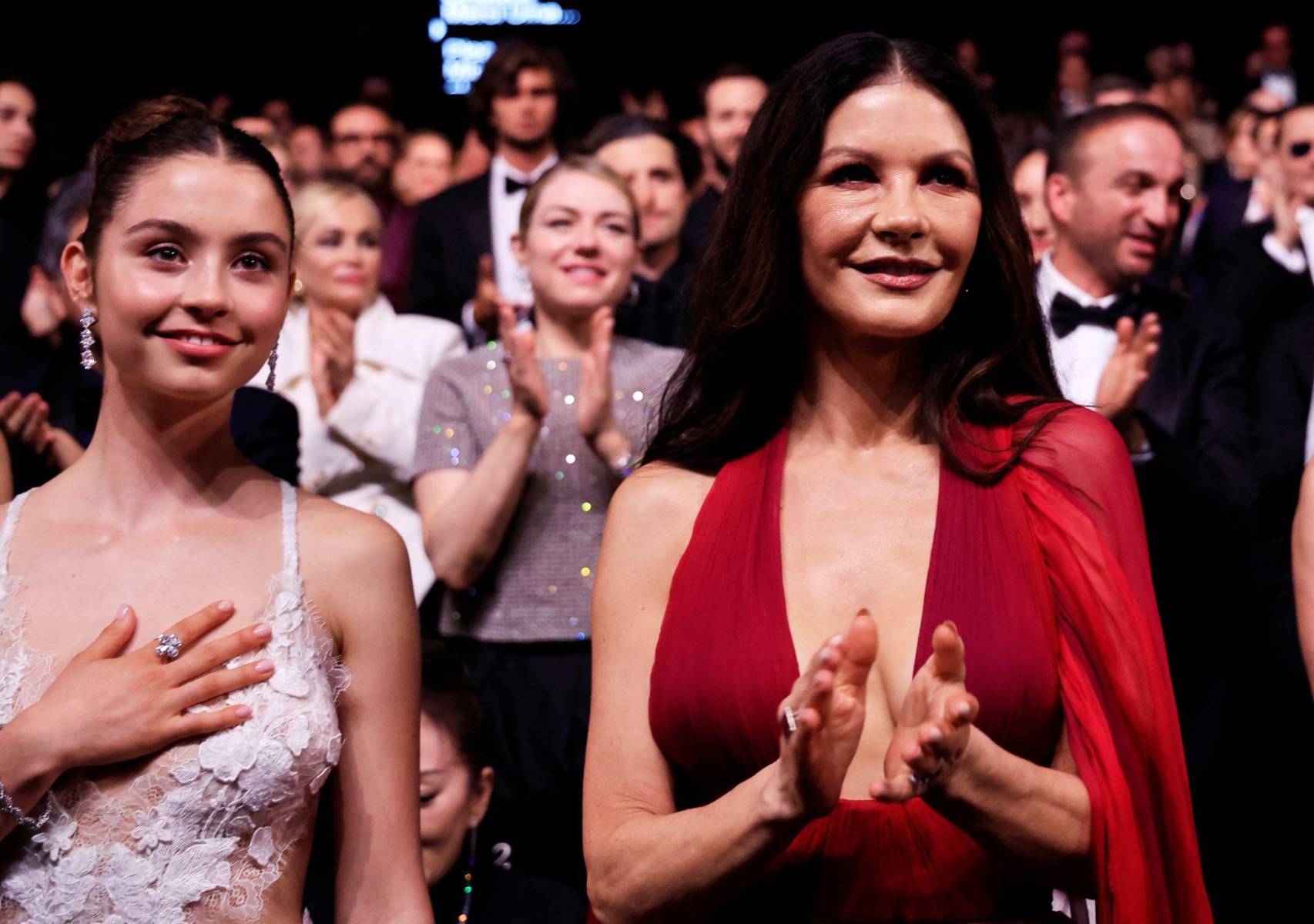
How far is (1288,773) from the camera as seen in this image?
3.59 metres

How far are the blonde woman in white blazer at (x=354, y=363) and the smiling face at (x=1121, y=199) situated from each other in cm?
157

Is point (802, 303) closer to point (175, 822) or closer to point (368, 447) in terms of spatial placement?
point (175, 822)

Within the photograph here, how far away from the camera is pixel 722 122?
5.91 m

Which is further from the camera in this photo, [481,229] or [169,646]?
[481,229]

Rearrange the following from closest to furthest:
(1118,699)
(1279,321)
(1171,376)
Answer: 1. (1118,699)
2. (1171,376)
3. (1279,321)

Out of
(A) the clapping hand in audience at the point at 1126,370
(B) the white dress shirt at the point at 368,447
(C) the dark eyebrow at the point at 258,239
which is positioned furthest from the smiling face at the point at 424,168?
(C) the dark eyebrow at the point at 258,239

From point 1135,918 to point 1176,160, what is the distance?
2797 mm

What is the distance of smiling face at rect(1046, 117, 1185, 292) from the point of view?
400 cm

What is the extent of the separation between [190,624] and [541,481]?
1.64 meters

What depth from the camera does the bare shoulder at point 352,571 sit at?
197 cm

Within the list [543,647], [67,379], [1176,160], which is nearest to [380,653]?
[543,647]

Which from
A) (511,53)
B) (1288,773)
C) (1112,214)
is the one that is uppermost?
(511,53)

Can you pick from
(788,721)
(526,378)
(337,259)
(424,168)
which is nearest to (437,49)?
(424,168)

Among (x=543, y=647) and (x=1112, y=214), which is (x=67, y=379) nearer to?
(x=543, y=647)
